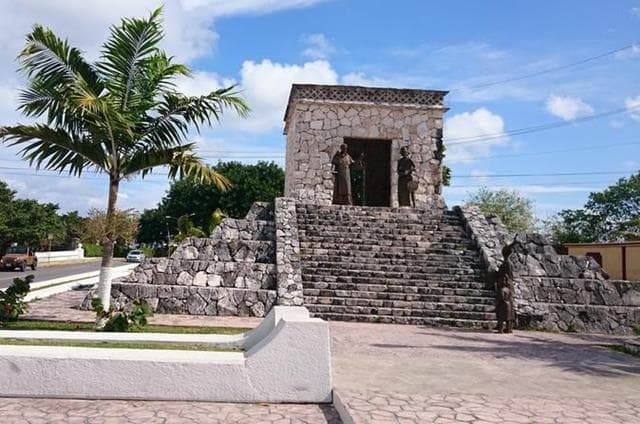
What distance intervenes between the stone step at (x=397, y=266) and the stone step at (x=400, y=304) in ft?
4.11

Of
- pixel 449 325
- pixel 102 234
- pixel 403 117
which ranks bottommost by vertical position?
pixel 449 325

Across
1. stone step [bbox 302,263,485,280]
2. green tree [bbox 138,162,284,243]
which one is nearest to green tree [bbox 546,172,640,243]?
green tree [bbox 138,162,284,243]

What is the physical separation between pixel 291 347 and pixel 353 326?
5.52 meters

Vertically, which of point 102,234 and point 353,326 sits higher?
point 102,234

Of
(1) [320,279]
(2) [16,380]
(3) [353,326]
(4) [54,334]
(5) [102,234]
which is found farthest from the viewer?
(1) [320,279]

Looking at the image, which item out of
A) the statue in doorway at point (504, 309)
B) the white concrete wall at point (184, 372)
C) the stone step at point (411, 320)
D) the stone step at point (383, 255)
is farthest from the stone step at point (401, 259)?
the white concrete wall at point (184, 372)

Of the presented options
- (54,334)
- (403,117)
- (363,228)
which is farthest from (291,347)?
(403,117)

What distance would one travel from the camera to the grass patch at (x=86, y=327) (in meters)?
8.61

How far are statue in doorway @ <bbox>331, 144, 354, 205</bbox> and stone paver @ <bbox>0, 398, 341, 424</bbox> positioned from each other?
1237 cm

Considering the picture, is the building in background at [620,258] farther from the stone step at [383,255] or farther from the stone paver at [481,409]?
the stone paver at [481,409]

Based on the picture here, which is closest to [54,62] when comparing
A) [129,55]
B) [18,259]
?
[129,55]

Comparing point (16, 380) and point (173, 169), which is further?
point (173, 169)

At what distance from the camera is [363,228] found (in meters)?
14.6

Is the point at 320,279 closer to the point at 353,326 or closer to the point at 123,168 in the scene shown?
the point at 353,326
